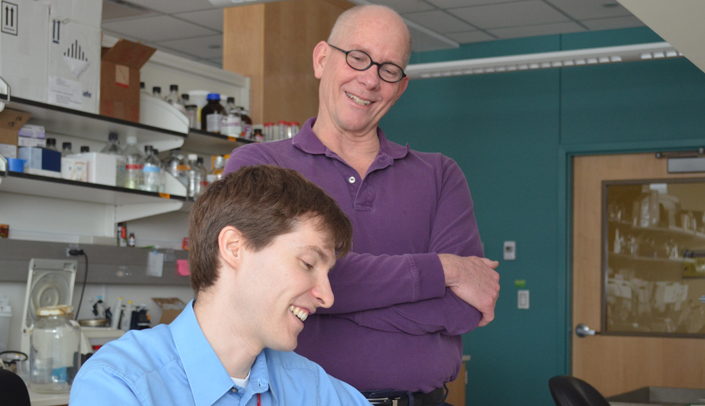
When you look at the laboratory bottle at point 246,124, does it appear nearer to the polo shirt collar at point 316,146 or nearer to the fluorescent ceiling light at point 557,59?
the fluorescent ceiling light at point 557,59

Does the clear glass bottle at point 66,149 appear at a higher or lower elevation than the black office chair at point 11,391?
higher

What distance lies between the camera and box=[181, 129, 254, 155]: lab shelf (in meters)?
3.87

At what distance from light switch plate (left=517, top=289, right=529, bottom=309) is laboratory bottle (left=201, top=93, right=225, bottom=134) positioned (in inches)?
106

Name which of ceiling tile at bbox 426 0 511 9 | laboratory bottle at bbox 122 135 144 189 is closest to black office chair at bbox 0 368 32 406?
laboratory bottle at bbox 122 135 144 189

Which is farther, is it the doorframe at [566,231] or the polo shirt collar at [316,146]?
the doorframe at [566,231]

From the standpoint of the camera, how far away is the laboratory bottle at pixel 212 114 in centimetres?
397

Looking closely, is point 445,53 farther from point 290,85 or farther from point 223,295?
point 223,295

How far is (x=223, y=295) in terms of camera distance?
1078 millimetres

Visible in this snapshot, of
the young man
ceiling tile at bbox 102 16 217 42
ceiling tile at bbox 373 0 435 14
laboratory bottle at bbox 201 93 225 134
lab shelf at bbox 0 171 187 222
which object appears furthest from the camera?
ceiling tile at bbox 102 16 217 42

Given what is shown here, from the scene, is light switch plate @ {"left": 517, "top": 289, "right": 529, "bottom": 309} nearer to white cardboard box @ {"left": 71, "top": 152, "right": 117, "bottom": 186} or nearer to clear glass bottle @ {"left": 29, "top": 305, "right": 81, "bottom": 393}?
white cardboard box @ {"left": 71, "top": 152, "right": 117, "bottom": 186}

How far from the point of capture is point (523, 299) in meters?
5.48

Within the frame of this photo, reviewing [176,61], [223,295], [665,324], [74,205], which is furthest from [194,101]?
[665,324]

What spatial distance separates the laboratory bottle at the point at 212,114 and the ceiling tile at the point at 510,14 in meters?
2.05

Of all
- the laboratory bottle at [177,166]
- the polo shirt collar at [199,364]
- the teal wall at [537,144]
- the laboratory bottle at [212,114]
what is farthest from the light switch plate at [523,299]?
the polo shirt collar at [199,364]
